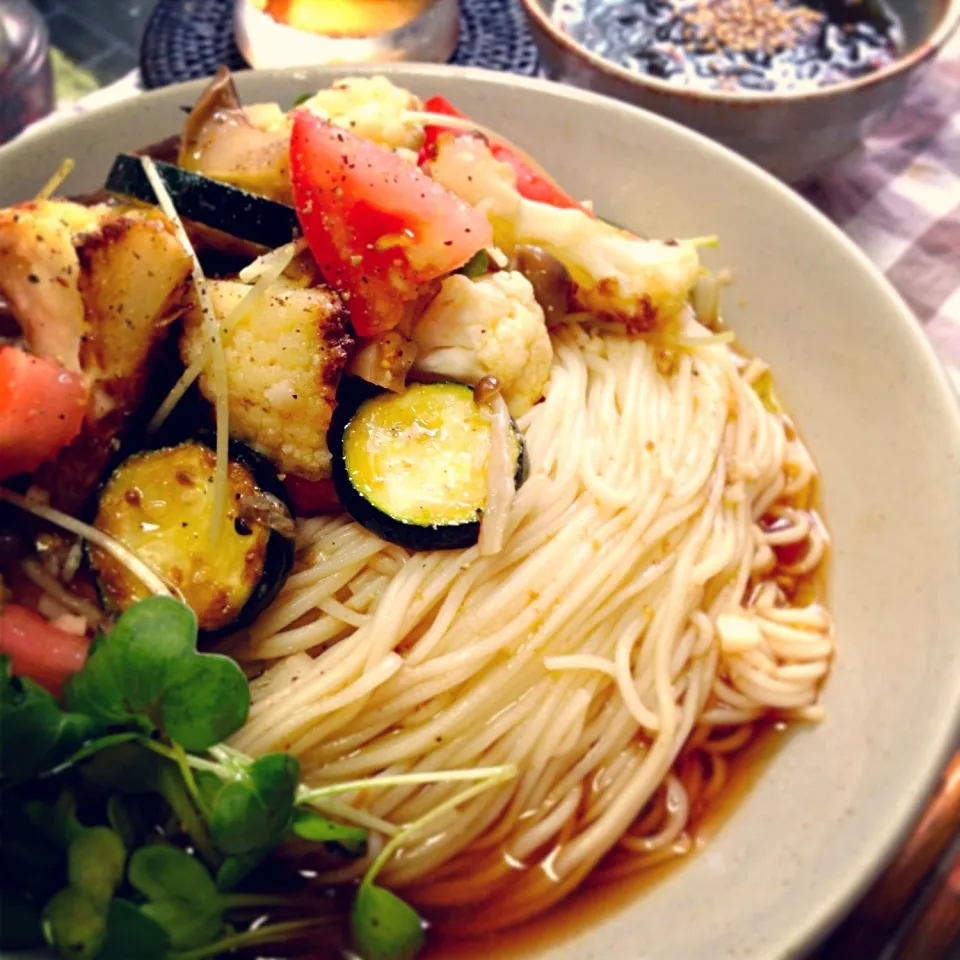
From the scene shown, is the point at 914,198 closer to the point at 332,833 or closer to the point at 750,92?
the point at 750,92

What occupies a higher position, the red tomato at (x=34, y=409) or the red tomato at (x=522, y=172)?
the red tomato at (x=522, y=172)

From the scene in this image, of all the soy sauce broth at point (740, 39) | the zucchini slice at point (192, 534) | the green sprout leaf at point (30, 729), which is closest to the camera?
the green sprout leaf at point (30, 729)

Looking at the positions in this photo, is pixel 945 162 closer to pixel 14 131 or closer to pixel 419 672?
pixel 419 672

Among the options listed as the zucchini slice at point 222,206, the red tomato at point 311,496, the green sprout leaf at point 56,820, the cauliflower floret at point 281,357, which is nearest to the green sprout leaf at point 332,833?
the green sprout leaf at point 56,820

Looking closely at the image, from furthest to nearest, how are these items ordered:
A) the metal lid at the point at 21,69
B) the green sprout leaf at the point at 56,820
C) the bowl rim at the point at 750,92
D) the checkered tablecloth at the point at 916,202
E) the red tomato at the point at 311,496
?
the metal lid at the point at 21,69 < the checkered tablecloth at the point at 916,202 < the bowl rim at the point at 750,92 < the red tomato at the point at 311,496 < the green sprout leaf at the point at 56,820

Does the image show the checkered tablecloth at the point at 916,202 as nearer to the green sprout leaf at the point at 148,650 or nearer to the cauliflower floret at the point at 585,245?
the cauliflower floret at the point at 585,245

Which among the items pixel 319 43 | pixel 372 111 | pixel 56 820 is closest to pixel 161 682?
pixel 56 820

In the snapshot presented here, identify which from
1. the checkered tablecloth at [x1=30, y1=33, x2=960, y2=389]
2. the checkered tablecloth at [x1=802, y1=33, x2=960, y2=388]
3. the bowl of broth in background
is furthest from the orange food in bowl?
the checkered tablecloth at [x1=802, y1=33, x2=960, y2=388]

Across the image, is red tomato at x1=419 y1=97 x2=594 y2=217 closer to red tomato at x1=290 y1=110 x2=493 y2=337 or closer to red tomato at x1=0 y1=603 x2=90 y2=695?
red tomato at x1=290 y1=110 x2=493 y2=337
